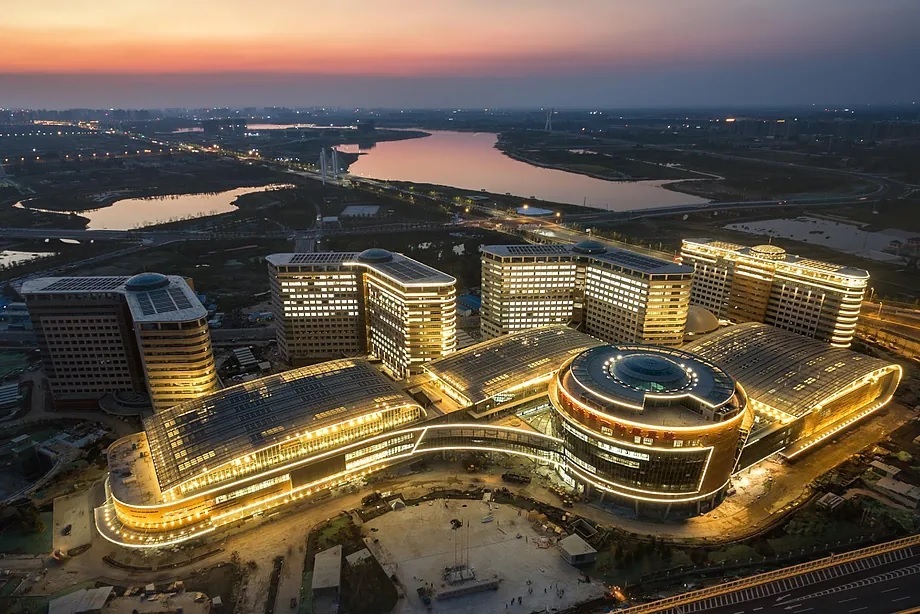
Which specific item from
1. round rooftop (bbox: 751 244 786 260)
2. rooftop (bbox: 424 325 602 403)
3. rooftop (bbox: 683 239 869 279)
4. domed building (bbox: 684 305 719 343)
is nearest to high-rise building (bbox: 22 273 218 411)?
rooftop (bbox: 424 325 602 403)

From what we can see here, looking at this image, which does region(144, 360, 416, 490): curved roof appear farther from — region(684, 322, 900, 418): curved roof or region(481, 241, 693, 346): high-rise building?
region(684, 322, 900, 418): curved roof

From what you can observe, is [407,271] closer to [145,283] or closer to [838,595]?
[145,283]

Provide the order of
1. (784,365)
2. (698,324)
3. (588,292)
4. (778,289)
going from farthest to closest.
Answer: (588,292) < (778,289) < (698,324) < (784,365)

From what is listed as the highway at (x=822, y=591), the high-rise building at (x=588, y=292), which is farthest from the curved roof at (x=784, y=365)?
the highway at (x=822, y=591)

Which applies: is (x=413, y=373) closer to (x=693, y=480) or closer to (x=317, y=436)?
(x=317, y=436)

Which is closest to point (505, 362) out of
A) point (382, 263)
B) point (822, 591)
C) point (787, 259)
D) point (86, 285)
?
point (382, 263)

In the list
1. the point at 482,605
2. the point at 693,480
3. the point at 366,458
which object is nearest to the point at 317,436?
the point at 366,458
